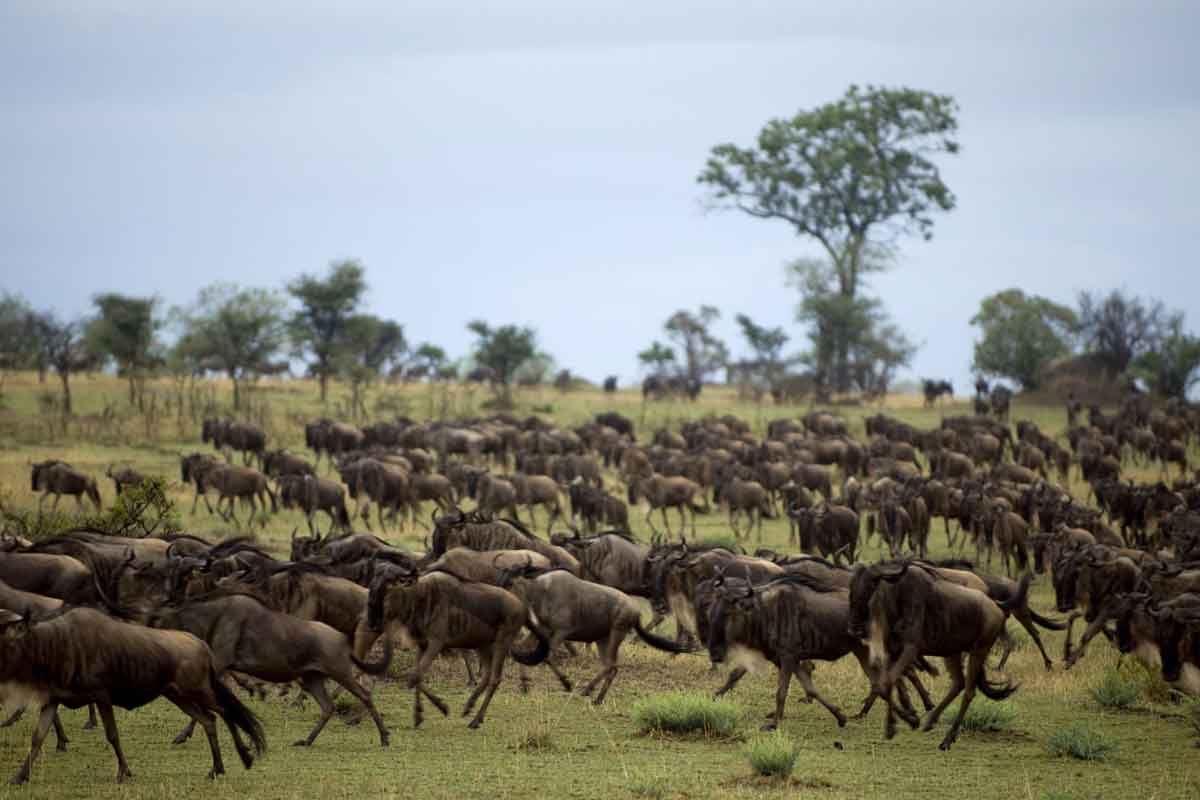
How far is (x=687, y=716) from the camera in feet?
38.1

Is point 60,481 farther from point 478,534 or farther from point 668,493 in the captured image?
point 478,534

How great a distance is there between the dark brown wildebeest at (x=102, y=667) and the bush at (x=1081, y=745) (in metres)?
6.34

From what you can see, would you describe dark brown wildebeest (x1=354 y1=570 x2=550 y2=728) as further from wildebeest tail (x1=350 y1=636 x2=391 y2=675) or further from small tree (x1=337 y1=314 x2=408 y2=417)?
small tree (x1=337 y1=314 x2=408 y2=417)

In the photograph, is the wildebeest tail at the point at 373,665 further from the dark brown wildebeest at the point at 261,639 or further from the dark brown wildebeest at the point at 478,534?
the dark brown wildebeest at the point at 478,534

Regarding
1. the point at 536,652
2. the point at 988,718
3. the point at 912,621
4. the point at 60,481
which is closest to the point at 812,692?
the point at 912,621

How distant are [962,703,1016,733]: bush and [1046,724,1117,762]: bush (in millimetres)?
638

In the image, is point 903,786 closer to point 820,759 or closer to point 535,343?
point 820,759

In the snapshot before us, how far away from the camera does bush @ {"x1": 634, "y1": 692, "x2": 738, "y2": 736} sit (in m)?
11.6

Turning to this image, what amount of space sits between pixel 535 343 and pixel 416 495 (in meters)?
31.4

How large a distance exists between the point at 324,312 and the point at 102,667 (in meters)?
48.9

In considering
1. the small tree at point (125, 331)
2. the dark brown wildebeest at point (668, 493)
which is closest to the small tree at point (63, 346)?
the small tree at point (125, 331)

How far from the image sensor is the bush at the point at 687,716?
11.6m

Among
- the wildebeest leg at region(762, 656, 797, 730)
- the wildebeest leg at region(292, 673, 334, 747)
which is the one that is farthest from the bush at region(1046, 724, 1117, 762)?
the wildebeest leg at region(292, 673, 334, 747)

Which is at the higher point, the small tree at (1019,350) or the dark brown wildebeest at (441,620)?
the small tree at (1019,350)
